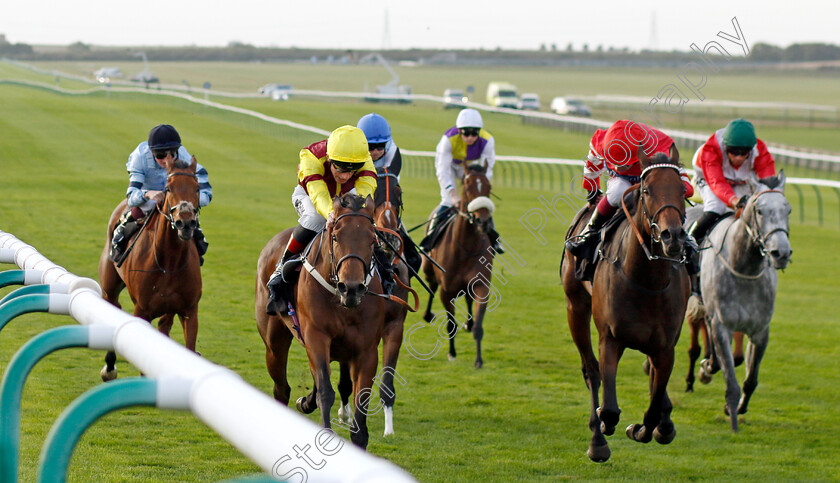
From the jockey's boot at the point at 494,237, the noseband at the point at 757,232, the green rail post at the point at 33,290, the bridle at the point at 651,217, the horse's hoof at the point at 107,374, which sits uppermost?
the green rail post at the point at 33,290

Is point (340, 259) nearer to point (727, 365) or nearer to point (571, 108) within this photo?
point (727, 365)

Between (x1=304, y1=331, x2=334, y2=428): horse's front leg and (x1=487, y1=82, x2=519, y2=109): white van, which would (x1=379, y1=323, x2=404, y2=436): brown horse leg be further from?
(x1=487, y1=82, x2=519, y2=109): white van

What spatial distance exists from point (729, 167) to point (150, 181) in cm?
453

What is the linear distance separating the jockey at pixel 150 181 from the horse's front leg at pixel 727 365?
3.88 meters

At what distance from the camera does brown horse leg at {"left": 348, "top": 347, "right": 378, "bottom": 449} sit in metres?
5.27

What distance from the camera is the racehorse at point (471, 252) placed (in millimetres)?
9133

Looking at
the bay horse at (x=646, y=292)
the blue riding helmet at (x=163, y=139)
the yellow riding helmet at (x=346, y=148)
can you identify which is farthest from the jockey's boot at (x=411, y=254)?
the blue riding helmet at (x=163, y=139)

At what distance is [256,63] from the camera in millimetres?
94625

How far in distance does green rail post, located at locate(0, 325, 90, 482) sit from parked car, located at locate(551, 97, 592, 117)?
4418 centimetres

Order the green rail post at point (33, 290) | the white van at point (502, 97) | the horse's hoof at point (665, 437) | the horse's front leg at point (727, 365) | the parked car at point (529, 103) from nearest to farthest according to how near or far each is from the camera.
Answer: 1. the green rail post at point (33, 290)
2. the horse's hoof at point (665, 437)
3. the horse's front leg at point (727, 365)
4. the parked car at point (529, 103)
5. the white van at point (502, 97)

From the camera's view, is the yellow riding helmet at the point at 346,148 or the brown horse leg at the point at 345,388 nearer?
the yellow riding helmet at the point at 346,148

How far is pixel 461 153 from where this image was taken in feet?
31.7

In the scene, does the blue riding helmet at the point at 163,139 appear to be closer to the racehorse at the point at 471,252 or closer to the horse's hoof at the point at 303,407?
the horse's hoof at the point at 303,407

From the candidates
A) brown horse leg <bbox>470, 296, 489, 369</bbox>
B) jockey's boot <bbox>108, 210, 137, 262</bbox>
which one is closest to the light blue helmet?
jockey's boot <bbox>108, 210, 137, 262</bbox>
